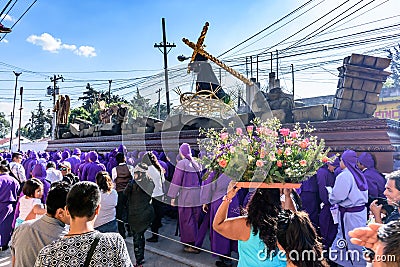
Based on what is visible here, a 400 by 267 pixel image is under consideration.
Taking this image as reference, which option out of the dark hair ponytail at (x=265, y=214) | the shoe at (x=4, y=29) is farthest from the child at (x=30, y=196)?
the shoe at (x=4, y=29)

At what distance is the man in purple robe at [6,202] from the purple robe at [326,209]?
474 centimetres

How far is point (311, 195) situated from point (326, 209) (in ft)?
0.92

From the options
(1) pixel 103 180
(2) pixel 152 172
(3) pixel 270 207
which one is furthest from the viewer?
(2) pixel 152 172

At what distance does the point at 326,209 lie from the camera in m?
4.64

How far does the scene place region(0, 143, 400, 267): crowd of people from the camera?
1.90 metres

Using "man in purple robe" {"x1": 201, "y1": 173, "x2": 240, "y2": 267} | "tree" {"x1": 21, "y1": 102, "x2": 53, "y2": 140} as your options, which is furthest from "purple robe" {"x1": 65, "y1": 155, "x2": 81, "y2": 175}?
"tree" {"x1": 21, "y1": 102, "x2": 53, "y2": 140}

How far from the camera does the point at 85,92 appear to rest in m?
47.2

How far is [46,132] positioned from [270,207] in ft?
176

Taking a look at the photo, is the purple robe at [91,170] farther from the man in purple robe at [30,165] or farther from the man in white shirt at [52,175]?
the man in purple robe at [30,165]

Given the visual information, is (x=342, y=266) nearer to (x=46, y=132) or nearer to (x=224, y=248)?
(x=224, y=248)

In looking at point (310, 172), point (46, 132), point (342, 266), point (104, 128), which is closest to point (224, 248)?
point (342, 266)

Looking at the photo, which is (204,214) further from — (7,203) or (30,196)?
(7,203)

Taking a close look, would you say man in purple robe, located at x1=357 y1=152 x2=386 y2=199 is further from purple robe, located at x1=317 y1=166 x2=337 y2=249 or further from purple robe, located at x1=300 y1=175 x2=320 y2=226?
purple robe, located at x1=300 y1=175 x2=320 y2=226

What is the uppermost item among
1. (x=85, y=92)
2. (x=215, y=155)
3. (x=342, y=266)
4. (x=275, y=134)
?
(x=85, y=92)
